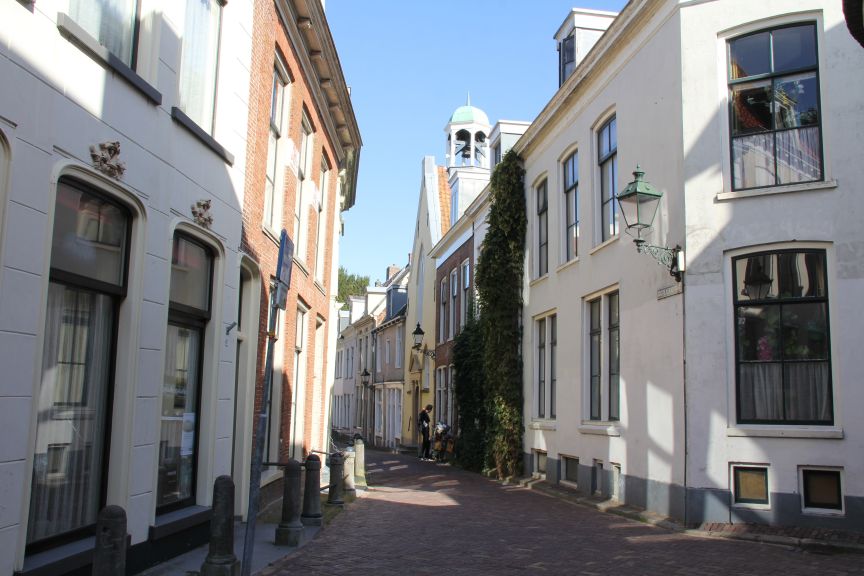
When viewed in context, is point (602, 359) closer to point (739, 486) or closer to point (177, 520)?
point (739, 486)

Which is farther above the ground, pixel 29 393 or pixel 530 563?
pixel 29 393

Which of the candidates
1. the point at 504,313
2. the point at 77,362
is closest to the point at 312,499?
the point at 77,362

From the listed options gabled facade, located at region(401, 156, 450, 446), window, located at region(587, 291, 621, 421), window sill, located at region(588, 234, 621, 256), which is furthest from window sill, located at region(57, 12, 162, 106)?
gabled facade, located at region(401, 156, 450, 446)

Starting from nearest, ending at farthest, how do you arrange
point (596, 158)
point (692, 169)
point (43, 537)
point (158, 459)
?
point (43, 537) → point (158, 459) → point (692, 169) → point (596, 158)

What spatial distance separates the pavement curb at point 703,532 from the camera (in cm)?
876

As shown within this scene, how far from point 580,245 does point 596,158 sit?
1637 millimetres

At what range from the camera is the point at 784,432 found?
9.90m

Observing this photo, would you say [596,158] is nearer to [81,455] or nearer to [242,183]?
[242,183]

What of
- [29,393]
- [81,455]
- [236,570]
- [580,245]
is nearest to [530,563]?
[236,570]

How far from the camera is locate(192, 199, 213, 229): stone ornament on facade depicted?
309 inches

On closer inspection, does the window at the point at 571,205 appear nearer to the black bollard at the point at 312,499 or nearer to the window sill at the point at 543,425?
the window sill at the point at 543,425

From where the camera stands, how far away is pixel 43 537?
554 cm

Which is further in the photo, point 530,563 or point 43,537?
point 530,563

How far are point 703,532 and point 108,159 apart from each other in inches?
310
